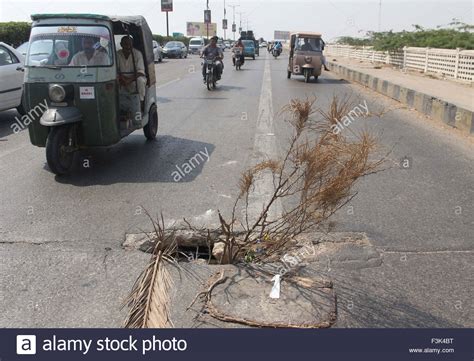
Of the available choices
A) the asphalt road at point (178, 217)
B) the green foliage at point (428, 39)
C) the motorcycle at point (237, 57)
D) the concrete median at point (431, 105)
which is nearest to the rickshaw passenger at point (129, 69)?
the asphalt road at point (178, 217)

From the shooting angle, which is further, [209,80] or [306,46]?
[306,46]

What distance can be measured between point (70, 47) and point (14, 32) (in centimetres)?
2532

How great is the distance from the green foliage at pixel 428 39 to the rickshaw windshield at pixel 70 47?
21.1 m

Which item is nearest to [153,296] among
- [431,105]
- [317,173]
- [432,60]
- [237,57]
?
→ [317,173]

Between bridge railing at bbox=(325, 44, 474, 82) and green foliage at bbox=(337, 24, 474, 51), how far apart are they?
68 centimetres

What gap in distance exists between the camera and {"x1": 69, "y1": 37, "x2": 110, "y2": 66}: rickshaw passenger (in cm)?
637

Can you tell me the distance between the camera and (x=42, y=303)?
3.29 metres

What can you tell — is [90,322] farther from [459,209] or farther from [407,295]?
[459,209]

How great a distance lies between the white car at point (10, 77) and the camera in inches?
400

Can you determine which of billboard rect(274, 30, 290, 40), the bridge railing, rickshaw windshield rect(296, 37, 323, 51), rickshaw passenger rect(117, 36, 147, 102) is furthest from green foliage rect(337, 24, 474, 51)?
billboard rect(274, 30, 290, 40)

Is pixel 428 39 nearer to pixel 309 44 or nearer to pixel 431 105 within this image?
pixel 309 44

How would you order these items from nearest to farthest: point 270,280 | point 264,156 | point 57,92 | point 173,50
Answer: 1. point 270,280
2. point 57,92
3. point 264,156
4. point 173,50

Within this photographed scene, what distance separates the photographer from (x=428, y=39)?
28422 mm

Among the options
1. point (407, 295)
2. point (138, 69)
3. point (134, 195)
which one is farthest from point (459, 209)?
point (138, 69)
